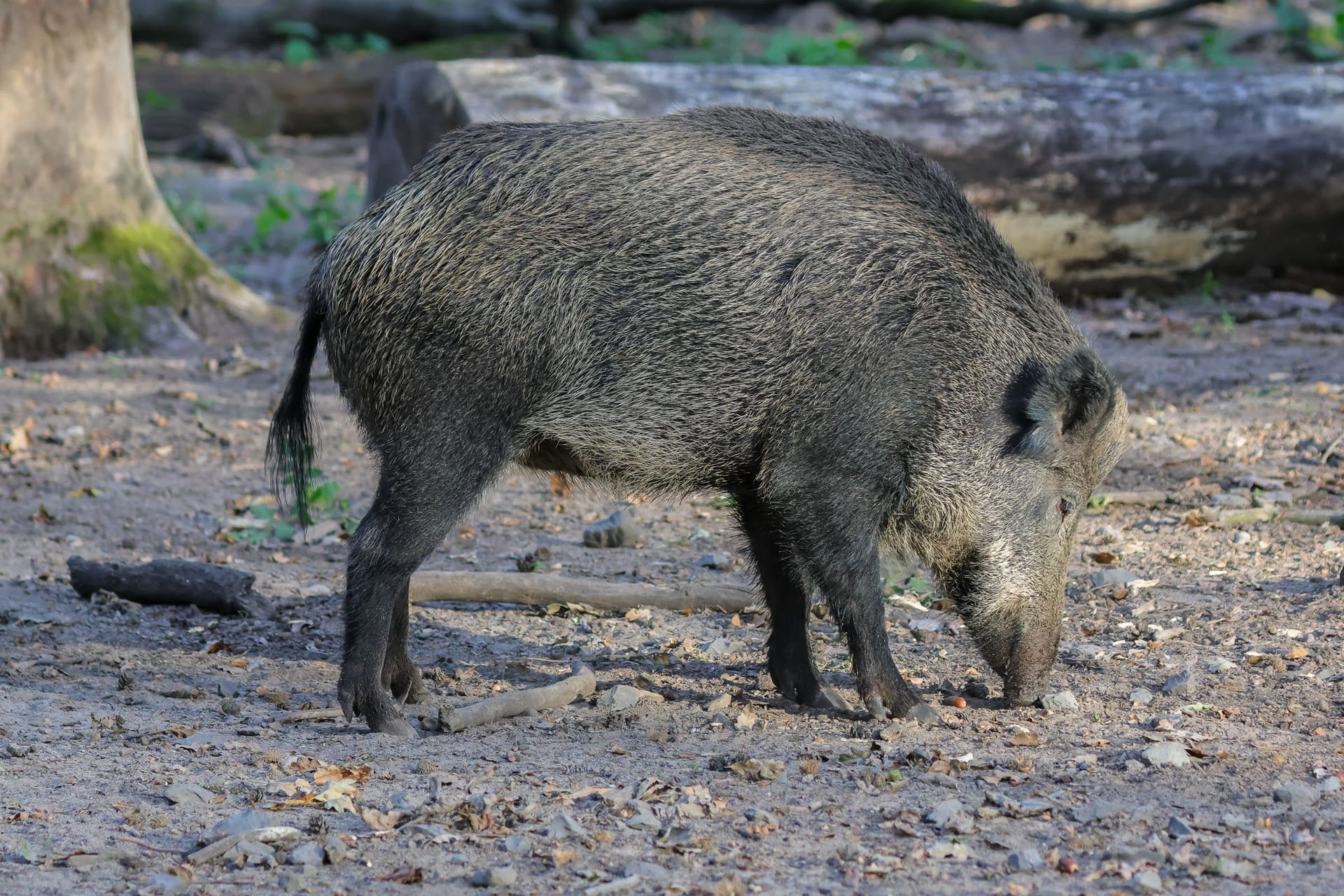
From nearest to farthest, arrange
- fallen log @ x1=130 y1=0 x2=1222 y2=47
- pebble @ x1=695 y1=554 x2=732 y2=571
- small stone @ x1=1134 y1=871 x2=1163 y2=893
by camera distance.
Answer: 1. small stone @ x1=1134 y1=871 x2=1163 y2=893
2. pebble @ x1=695 y1=554 x2=732 y2=571
3. fallen log @ x1=130 y1=0 x2=1222 y2=47

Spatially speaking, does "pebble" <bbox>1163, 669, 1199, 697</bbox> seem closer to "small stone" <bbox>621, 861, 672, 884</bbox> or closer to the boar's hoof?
the boar's hoof

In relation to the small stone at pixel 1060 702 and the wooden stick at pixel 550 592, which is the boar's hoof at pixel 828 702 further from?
the wooden stick at pixel 550 592

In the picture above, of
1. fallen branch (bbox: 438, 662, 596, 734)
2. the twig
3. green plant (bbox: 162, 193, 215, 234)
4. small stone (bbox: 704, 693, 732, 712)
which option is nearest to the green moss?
green plant (bbox: 162, 193, 215, 234)

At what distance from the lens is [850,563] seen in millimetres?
4430

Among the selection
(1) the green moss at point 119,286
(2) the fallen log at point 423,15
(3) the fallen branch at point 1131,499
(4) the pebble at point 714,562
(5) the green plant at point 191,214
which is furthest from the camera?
(2) the fallen log at point 423,15

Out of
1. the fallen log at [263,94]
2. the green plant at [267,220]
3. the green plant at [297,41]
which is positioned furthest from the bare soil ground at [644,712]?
the green plant at [297,41]

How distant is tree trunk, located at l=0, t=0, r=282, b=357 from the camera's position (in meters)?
7.91

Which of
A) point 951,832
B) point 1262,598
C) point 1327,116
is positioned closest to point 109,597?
point 951,832

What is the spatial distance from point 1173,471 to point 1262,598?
4.61 ft

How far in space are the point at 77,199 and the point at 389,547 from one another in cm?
487

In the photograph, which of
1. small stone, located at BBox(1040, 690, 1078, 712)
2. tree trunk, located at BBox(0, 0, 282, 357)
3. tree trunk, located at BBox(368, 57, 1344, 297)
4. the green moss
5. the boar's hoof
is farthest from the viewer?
tree trunk, located at BBox(368, 57, 1344, 297)

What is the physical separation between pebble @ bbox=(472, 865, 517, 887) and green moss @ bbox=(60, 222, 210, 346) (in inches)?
235

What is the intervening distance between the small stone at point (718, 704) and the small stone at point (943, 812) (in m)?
1.07

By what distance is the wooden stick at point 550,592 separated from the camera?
5.36 meters
